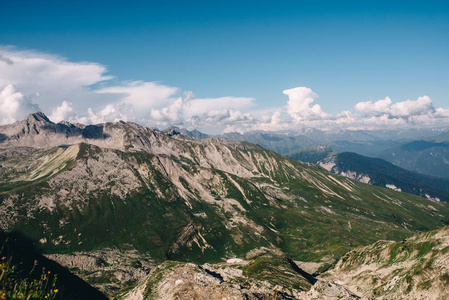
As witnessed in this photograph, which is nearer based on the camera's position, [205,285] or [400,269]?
[205,285]

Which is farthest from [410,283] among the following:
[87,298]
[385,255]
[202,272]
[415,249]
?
[87,298]

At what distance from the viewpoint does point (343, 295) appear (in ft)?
304

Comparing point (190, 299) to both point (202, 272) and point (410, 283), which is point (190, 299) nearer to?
point (202, 272)

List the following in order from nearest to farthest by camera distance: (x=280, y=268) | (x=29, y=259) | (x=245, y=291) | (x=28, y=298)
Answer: (x=28, y=298) → (x=29, y=259) → (x=245, y=291) → (x=280, y=268)

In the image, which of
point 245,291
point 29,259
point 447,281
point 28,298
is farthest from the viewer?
point 447,281

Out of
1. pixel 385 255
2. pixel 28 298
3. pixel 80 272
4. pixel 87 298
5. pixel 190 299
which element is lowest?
pixel 80 272

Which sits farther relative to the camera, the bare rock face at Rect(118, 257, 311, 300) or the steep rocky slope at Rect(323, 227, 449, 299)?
the steep rocky slope at Rect(323, 227, 449, 299)

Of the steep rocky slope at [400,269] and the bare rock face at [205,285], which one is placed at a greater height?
the bare rock face at [205,285]

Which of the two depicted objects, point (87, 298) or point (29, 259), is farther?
point (29, 259)

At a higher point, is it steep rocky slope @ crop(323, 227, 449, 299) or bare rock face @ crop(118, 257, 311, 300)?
bare rock face @ crop(118, 257, 311, 300)

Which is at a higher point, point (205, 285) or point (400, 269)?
point (205, 285)

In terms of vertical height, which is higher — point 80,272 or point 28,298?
point 28,298

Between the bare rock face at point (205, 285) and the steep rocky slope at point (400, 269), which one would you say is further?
the steep rocky slope at point (400, 269)

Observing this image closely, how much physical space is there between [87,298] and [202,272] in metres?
59.7
